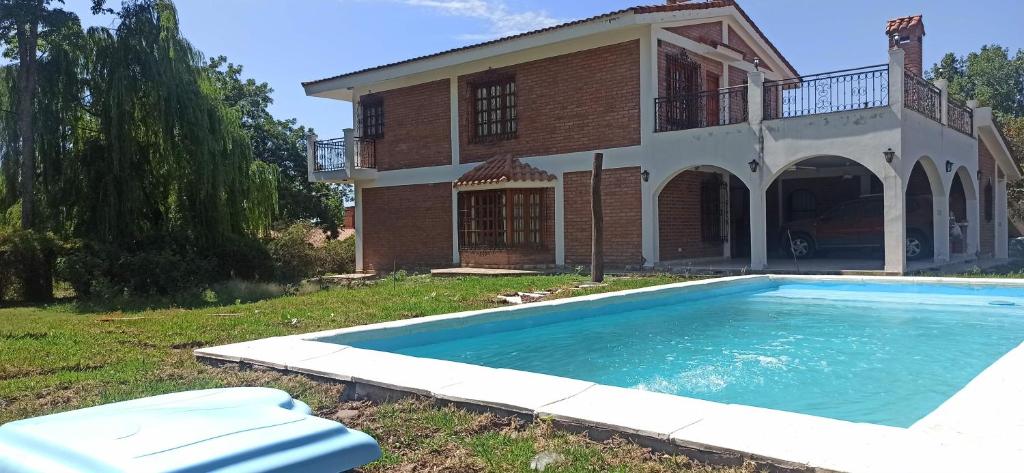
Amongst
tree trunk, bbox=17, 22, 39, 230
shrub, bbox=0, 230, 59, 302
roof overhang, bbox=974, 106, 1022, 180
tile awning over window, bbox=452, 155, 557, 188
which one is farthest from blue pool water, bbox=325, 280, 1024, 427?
tree trunk, bbox=17, 22, 39, 230

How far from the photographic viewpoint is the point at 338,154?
21.2 metres

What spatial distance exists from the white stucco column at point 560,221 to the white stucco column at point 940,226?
26.2 ft

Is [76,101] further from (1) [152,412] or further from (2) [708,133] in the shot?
(1) [152,412]

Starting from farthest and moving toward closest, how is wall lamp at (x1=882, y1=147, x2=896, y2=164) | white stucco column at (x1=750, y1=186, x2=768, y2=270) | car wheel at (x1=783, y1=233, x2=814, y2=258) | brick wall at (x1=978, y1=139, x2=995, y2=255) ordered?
1. brick wall at (x1=978, y1=139, x2=995, y2=255)
2. car wheel at (x1=783, y1=233, x2=814, y2=258)
3. white stucco column at (x1=750, y1=186, x2=768, y2=270)
4. wall lamp at (x1=882, y1=147, x2=896, y2=164)

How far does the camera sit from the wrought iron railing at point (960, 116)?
17.0 meters

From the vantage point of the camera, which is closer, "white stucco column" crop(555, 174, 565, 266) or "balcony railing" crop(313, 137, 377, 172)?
"white stucco column" crop(555, 174, 565, 266)

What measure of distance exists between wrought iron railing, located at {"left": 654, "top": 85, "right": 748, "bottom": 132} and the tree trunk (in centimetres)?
1250

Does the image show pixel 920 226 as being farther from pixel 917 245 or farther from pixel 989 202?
pixel 989 202

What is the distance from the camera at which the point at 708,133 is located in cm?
1512

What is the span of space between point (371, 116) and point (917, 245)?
48.3 ft

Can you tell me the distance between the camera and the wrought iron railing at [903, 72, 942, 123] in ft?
44.8

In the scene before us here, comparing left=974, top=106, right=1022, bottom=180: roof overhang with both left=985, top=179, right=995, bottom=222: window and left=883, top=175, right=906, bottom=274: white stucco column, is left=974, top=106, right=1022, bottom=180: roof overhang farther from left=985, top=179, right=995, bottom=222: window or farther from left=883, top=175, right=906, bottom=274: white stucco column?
left=883, top=175, right=906, bottom=274: white stucco column

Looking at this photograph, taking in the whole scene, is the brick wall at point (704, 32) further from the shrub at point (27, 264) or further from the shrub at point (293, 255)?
the shrub at point (27, 264)

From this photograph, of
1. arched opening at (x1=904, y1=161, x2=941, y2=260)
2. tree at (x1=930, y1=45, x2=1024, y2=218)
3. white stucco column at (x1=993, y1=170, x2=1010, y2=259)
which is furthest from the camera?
tree at (x1=930, y1=45, x2=1024, y2=218)
